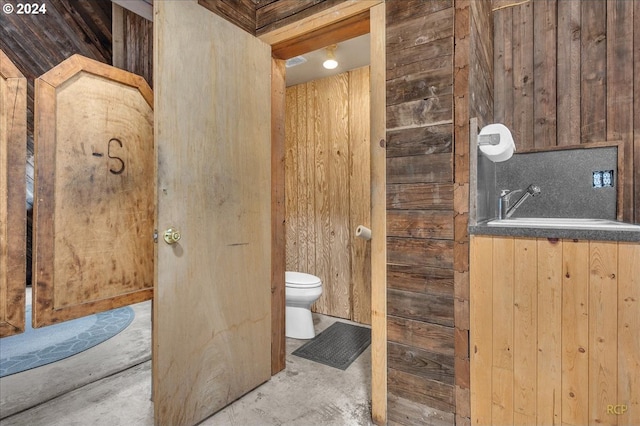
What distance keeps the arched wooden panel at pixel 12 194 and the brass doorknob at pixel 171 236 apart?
24.9 inches

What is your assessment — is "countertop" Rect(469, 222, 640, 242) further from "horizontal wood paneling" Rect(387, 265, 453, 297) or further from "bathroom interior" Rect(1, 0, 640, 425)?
"horizontal wood paneling" Rect(387, 265, 453, 297)

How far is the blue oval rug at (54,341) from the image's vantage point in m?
1.98

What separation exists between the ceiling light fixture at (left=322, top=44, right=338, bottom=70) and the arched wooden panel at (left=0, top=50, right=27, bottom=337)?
1835 millimetres

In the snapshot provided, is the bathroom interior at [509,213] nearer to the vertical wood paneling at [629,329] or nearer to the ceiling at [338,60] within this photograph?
the vertical wood paneling at [629,329]

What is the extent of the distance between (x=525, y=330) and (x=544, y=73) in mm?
1618

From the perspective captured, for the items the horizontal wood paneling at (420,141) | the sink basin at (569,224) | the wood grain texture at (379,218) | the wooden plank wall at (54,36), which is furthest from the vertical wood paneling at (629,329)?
the wooden plank wall at (54,36)

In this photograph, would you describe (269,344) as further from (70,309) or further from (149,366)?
(70,309)

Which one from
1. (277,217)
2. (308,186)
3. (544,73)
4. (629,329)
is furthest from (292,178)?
(629,329)

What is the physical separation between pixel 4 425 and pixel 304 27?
7.95 feet

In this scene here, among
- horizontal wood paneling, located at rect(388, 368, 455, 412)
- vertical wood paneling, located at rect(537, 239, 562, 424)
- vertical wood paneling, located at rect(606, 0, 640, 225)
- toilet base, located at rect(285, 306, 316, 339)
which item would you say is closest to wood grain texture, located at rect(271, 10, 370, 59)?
vertical wood paneling, located at rect(537, 239, 562, 424)

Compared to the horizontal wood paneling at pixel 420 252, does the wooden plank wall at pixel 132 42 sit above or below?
above

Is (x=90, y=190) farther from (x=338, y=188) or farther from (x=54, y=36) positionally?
(x=338, y=188)

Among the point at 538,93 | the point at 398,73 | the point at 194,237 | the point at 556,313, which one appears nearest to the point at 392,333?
the point at 556,313

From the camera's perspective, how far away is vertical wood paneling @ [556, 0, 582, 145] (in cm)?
180
